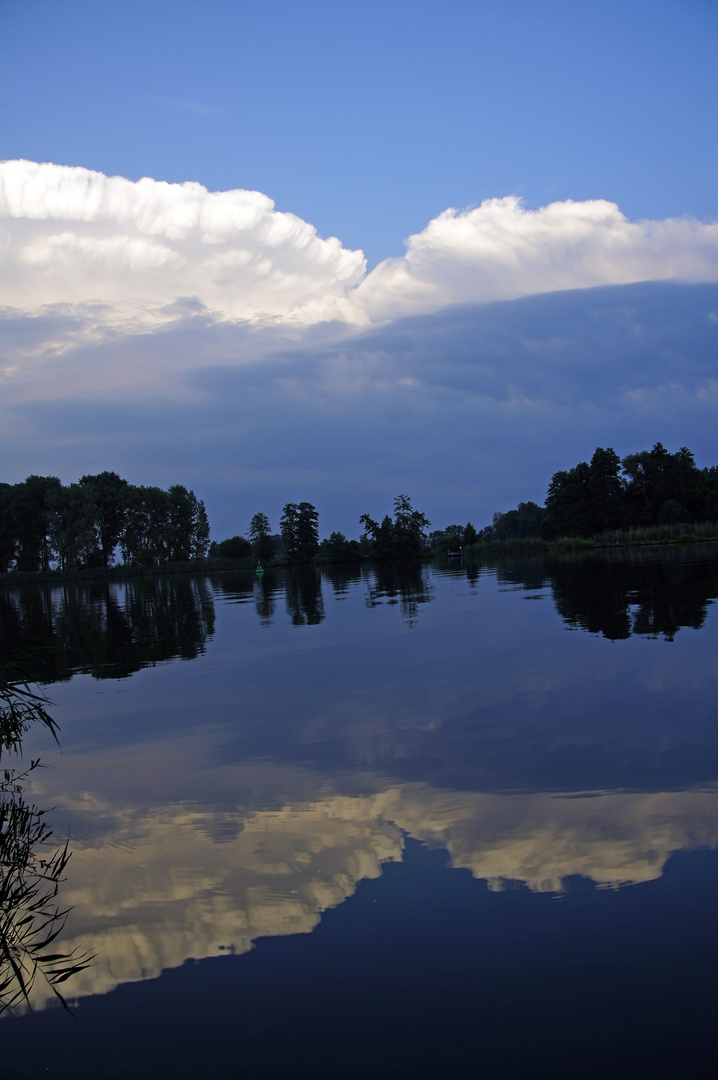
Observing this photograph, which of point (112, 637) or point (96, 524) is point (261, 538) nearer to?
point (96, 524)

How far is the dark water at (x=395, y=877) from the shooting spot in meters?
3.18

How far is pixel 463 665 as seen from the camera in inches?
455

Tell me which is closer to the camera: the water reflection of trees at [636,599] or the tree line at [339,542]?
the water reflection of trees at [636,599]

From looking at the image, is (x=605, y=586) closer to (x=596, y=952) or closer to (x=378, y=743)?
(x=378, y=743)

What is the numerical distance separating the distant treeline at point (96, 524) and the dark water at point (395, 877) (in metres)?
99.9

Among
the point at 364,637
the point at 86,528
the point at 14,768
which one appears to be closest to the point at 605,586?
the point at 364,637

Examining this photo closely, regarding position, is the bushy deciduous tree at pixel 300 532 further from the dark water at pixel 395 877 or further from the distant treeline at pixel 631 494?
the dark water at pixel 395 877

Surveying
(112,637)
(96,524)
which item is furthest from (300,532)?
(112,637)

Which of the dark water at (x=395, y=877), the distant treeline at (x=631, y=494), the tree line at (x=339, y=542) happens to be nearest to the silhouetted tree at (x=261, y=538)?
the tree line at (x=339, y=542)

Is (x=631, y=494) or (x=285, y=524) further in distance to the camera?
(x=285, y=524)

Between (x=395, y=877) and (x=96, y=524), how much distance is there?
112 meters

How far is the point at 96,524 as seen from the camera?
108438 millimetres

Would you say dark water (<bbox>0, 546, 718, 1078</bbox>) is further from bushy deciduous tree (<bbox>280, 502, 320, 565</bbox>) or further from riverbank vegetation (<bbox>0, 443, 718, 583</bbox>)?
bushy deciduous tree (<bbox>280, 502, 320, 565</bbox>)

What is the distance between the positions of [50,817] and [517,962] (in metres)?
4.48
